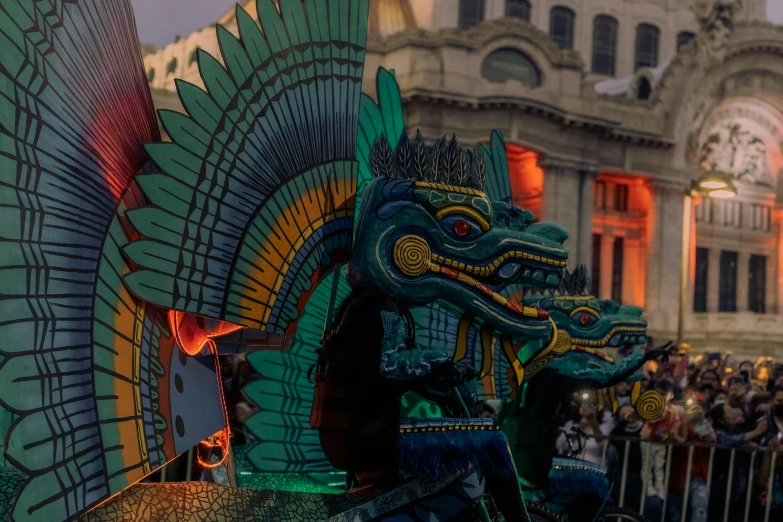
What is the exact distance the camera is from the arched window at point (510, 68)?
32.0 meters

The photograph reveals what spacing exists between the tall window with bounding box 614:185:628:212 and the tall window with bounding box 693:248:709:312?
402 cm

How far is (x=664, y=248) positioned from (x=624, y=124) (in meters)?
4.26

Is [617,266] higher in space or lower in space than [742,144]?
lower

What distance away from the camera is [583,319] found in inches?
233

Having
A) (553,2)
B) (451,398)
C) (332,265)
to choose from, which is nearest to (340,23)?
(332,265)

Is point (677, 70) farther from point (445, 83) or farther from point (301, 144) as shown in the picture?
point (301, 144)

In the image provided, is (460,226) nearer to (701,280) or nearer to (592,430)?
(592,430)

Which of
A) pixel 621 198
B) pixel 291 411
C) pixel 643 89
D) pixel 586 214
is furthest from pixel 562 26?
pixel 291 411

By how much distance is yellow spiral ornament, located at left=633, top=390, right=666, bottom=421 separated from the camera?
19.1 ft

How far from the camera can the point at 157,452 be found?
3.10m

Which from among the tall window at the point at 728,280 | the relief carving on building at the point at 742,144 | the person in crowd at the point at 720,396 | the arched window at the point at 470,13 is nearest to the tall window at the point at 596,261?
the relief carving on building at the point at 742,144

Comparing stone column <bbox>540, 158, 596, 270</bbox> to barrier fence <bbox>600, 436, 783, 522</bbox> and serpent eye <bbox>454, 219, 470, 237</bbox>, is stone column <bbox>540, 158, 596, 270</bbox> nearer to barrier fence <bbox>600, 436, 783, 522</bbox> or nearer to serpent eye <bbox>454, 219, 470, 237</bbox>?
barrier fence <bbox>600, 436, 783, 522</bbox>

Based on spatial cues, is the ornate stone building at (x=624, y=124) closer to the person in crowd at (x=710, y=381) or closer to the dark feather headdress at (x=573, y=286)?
the person in crowd at (x=710, y=381)

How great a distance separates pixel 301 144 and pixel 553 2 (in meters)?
41.7
